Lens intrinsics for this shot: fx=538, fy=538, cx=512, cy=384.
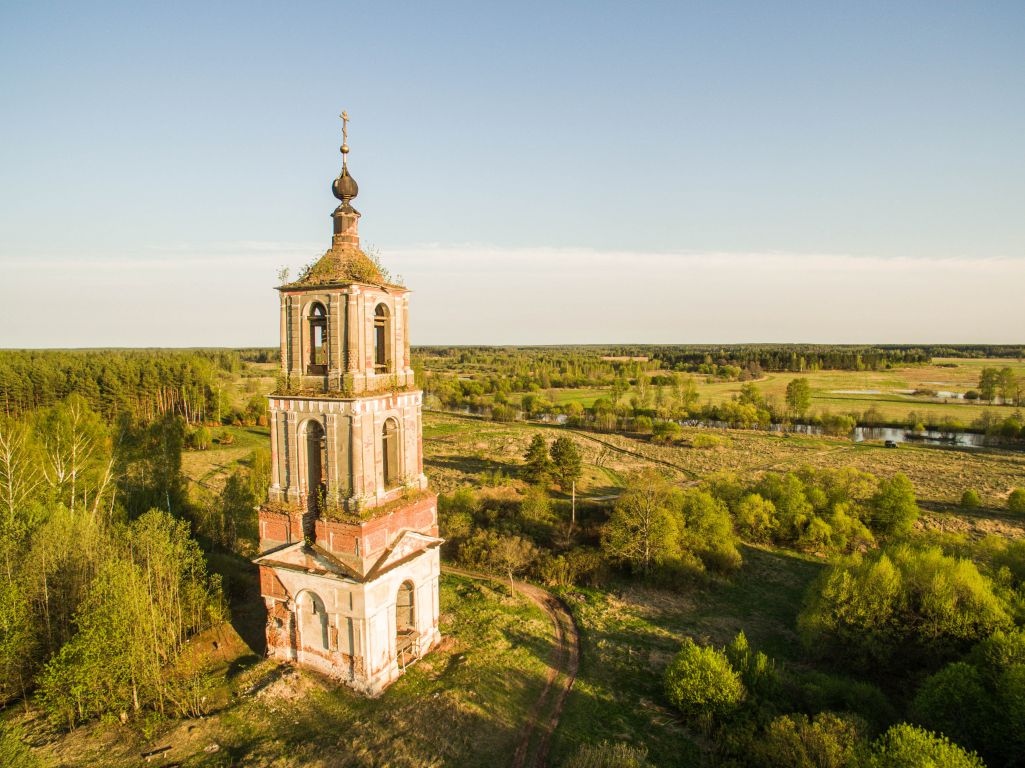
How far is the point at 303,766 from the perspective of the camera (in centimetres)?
1158

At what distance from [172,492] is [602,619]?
81.5 feet

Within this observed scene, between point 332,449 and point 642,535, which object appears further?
point 642,535

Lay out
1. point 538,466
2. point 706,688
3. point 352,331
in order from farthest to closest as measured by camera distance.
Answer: point 538,466 < point 352,331 < point 706,688

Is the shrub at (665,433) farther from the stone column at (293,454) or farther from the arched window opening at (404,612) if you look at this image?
the stone column at (293,454)

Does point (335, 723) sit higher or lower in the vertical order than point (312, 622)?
lower

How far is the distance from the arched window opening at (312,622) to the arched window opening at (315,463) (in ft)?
8.04

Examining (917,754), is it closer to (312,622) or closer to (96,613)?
(312,622)

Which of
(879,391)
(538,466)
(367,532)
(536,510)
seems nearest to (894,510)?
(536,510)

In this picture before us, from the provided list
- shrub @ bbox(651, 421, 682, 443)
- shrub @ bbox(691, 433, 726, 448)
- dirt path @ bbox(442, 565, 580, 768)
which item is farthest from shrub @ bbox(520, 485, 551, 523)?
shrub @ bbox(651, 421, 682, 443)

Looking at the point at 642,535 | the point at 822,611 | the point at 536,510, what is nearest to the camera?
the point at 822,611

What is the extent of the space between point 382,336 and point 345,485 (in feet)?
15.9

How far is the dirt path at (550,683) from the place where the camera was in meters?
13.0

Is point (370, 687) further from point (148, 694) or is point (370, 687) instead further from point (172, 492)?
point (172, 492)

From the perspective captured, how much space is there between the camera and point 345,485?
48.1 ft
